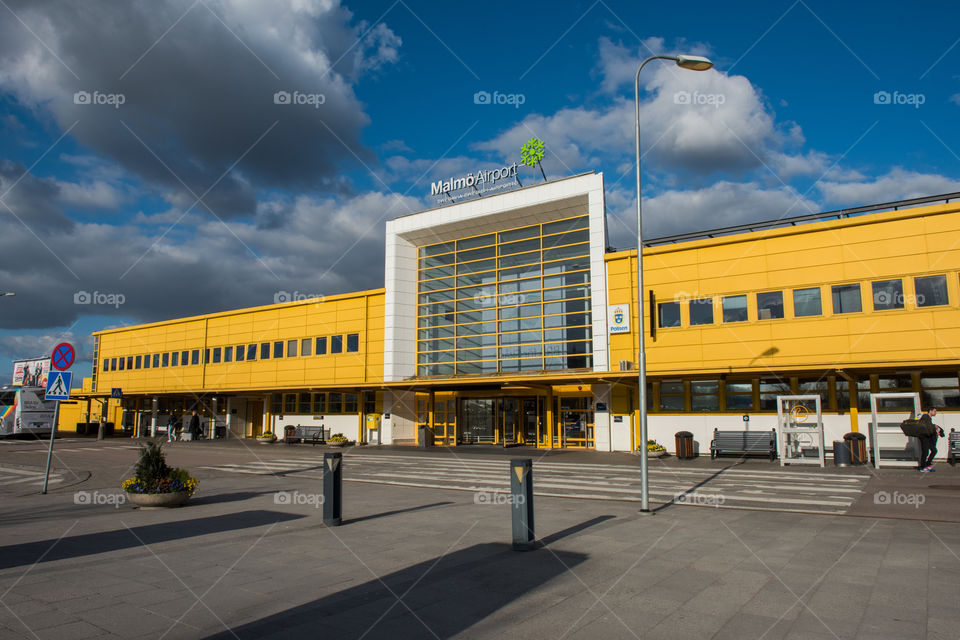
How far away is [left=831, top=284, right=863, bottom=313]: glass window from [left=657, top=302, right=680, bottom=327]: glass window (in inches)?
230

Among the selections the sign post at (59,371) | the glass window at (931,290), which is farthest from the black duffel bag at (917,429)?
the sign post at (59,371)

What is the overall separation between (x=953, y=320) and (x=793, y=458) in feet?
23.5

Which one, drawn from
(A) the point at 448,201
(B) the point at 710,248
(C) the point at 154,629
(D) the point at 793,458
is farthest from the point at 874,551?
(A) the point at 448,201

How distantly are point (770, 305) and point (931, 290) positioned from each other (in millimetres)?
5182

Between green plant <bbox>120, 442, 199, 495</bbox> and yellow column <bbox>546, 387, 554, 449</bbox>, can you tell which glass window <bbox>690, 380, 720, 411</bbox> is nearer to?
yellow column <bbox>546, 387, 554, 449</bbox>

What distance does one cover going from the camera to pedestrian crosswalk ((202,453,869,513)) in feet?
44.1

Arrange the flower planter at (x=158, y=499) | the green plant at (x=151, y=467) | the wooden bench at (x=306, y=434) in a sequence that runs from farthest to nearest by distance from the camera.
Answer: the wooden bench at (x=306, y=434) < the green plant at (x=151, y=467) < the flower planter at (x=158, y=499)

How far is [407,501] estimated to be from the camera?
13469 mm

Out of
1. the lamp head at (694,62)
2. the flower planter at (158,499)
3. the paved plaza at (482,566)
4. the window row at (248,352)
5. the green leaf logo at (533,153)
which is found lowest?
the paved plaza at (482,566)

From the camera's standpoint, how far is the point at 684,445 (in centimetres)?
2506

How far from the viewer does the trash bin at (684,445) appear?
82.1 ft

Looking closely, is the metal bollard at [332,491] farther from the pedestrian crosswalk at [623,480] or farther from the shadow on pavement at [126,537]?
the pedestrian crosswalk at [623,480]

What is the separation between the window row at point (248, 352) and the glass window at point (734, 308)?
20.8 m

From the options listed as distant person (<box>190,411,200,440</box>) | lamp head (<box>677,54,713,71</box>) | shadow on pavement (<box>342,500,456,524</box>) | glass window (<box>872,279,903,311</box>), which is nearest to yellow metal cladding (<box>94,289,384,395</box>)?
distant person (<box>190,411,200,440</box>)
